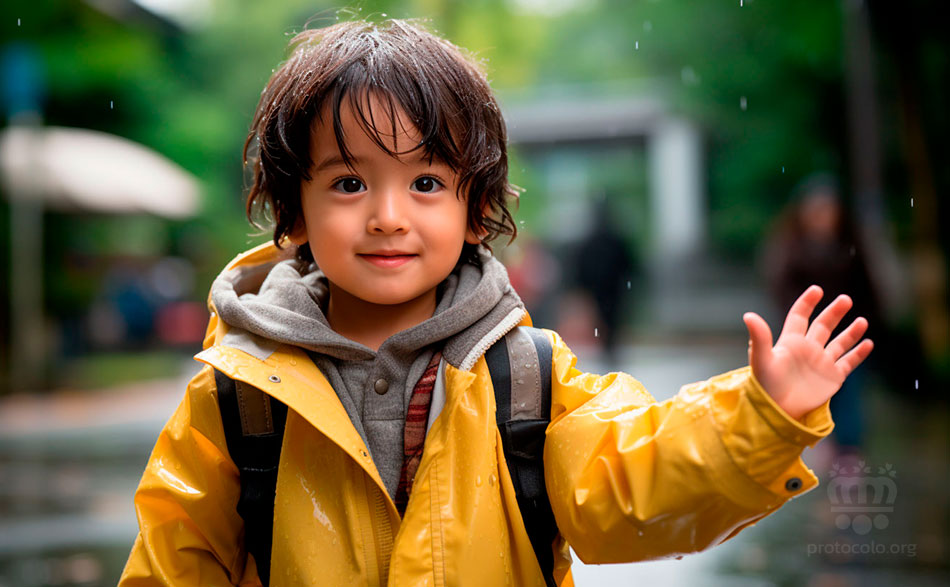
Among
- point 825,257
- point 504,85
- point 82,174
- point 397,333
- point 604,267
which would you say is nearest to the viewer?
point 397,333

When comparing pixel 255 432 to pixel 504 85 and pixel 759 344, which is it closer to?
pixel 759 344

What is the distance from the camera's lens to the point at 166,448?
1954 mm

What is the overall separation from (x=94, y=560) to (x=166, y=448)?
350 centimetres

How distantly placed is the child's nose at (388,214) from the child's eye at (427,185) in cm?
5

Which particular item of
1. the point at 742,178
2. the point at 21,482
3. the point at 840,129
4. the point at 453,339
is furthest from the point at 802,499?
the point at 742,178

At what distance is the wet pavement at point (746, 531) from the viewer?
4.65 meters

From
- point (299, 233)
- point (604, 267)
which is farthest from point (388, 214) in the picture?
point (604, 267)

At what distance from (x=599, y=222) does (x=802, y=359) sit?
9718 mm

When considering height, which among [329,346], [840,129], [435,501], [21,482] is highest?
[840,129]

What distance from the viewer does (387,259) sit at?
1.86 m

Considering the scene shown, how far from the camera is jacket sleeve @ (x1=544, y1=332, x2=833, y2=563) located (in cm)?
156

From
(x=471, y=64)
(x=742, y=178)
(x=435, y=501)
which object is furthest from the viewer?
(x=742, y=178)

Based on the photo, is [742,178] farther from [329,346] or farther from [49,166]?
[329,346]

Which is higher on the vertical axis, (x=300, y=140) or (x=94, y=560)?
(x=300, y=140)
